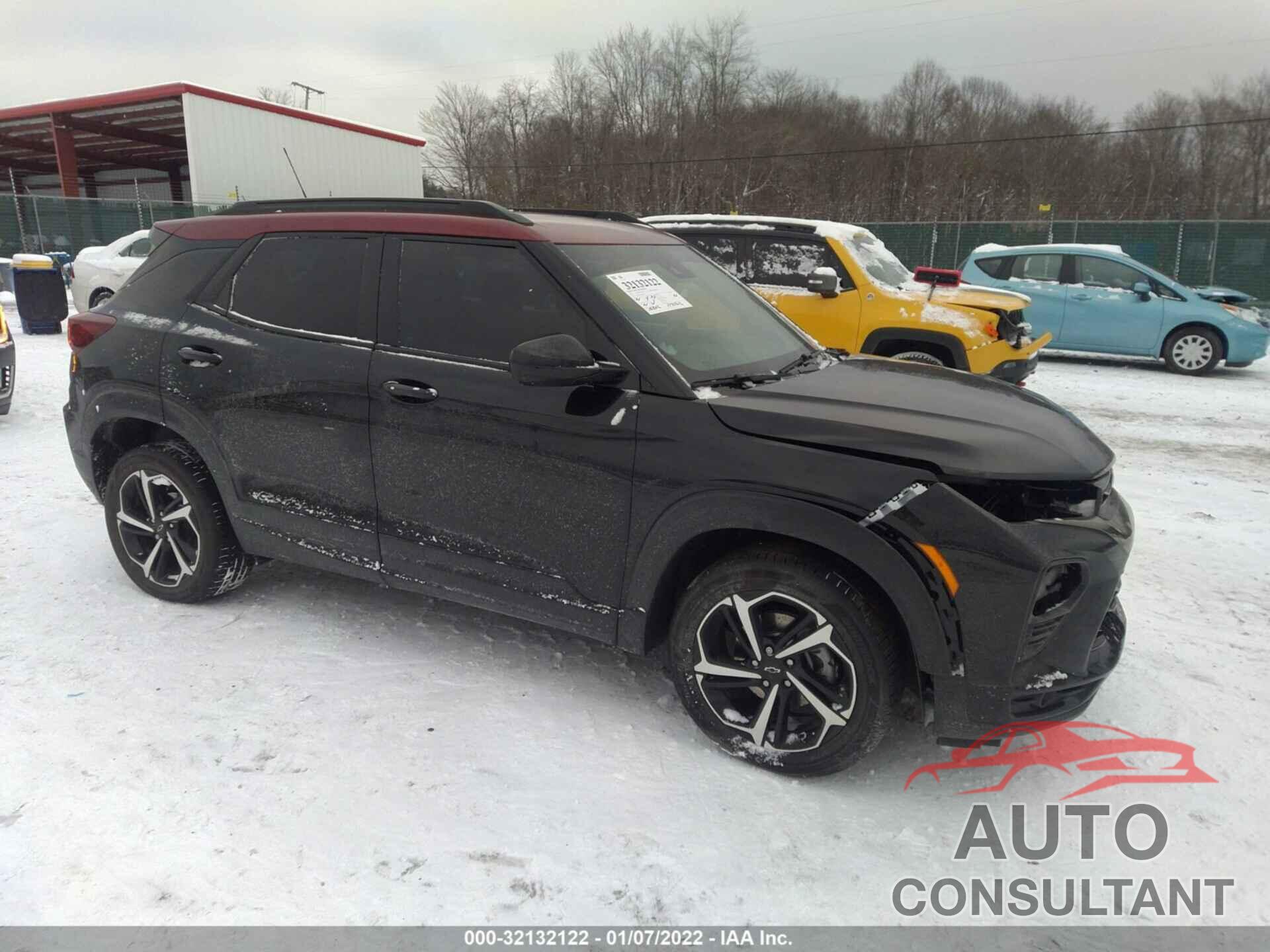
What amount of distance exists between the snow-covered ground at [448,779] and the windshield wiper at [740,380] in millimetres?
1287

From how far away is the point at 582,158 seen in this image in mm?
49156

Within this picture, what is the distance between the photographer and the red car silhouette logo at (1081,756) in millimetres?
2771

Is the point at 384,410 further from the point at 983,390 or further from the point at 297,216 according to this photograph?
the point at 983,390

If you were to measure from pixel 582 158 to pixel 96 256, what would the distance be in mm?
39836

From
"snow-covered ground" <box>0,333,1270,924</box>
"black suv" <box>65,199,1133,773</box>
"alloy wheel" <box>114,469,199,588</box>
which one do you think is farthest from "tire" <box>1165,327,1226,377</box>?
"alloy wheel" <box>114,469,199,588</box>

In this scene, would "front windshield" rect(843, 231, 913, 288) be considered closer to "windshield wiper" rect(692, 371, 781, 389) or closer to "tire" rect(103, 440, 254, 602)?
"windshield wiper" rect(692, 371, 781, 389)

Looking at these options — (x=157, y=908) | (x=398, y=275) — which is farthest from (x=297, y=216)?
(x=157, y=908)

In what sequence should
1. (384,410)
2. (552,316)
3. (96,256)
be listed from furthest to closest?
(96,256) → (384,410) → (552,316)

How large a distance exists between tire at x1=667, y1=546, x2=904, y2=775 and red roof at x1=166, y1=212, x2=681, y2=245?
1466mm

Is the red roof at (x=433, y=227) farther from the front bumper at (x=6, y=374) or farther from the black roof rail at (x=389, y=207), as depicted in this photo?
the front bumper at (x=6, y=374)

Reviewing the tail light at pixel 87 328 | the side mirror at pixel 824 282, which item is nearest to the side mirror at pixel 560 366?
the tail light at pixel 87 328

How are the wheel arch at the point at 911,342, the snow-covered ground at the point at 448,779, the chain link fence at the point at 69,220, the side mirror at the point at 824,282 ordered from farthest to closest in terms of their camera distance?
the chain link fence at the point at 69,220 < the wheel arch at the point at 911,342 < the side mirror at the point at 824,282 < the snow-covered ground at the point at 448,779

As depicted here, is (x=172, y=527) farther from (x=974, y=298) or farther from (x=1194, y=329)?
(x=1194, y=329)

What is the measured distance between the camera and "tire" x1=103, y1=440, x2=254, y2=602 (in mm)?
3703
